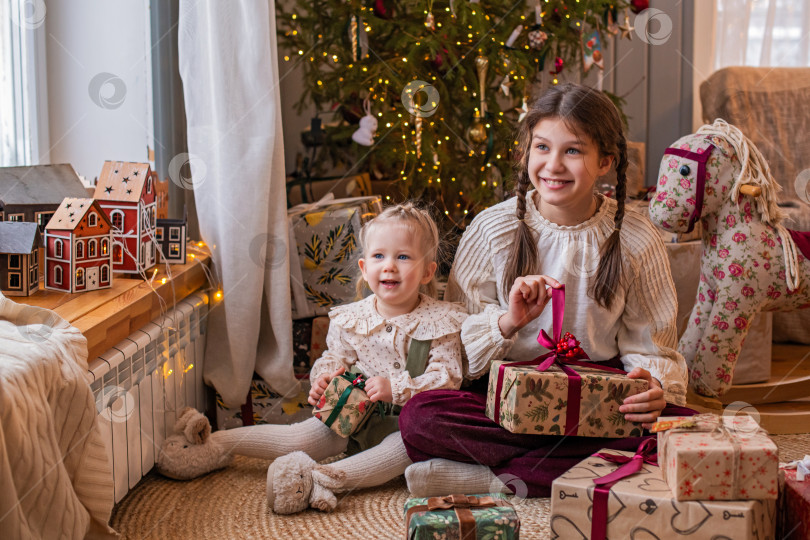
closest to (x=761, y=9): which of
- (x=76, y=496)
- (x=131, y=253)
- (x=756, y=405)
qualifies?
(x=756, y=405)

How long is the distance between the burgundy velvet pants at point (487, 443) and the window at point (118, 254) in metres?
0.75

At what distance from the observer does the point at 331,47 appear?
265 centimetres

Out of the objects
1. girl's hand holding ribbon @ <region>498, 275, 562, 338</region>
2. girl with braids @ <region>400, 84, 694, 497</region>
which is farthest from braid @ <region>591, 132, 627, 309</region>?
girl's hand holding ribbon @ <region>498, 275, 562, 338</region>

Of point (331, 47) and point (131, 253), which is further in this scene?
point (331, 47)

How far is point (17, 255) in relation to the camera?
162 centimetres

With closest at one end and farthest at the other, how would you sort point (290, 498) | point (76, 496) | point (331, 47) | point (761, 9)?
1. point (76, 496)
2. point (290, 498)
3. point (331, 47)
4. point (761, 9)

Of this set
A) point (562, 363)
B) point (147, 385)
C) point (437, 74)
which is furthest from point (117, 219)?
point (437, 74)

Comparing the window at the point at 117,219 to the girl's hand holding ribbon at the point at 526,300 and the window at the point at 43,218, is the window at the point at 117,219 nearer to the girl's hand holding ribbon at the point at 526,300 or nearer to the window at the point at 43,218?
the window at the point at 43,218

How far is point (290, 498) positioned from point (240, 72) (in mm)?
1031

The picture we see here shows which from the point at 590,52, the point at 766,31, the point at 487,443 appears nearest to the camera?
the point at 487,443

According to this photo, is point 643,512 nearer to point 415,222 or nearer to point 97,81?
point 415,222

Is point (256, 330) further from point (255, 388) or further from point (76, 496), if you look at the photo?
point (76, 496)

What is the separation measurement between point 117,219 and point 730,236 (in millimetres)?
1505

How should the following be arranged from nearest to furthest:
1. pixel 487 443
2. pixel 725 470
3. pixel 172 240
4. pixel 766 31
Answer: pixel 725 470 < pixel 487 443 < pixel 172 240 < pixel 766 31
